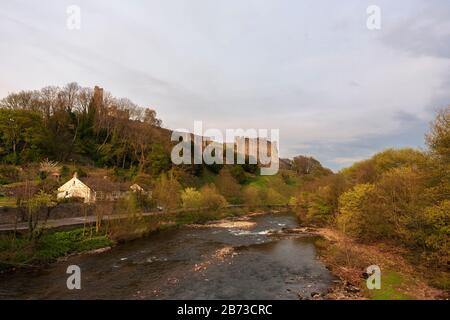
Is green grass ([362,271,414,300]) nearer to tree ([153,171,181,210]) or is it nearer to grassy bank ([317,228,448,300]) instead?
grassy bank ([317,228,448,300])

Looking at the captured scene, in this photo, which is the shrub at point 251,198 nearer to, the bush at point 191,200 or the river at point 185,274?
the bush at point 191,200

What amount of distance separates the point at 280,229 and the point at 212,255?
21.4 metres

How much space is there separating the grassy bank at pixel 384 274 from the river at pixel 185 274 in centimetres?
133

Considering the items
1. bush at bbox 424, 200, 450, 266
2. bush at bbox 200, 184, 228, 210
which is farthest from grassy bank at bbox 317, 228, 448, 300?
bush at bbox 200, 184, 228, 210

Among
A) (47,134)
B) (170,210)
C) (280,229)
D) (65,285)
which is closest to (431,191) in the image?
(65,285)

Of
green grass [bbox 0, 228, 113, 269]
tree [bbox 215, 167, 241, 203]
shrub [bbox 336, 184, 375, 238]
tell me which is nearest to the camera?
green grass [bbox 0, 228, 113, 269]

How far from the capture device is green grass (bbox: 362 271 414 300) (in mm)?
17500

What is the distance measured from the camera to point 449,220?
1942cm

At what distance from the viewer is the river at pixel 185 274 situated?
1906 cm

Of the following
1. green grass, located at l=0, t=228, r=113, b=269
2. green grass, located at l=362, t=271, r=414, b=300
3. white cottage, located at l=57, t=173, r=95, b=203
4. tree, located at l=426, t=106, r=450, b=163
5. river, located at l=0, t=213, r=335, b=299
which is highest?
tree, located at l=426, t=106, r=450, b=163

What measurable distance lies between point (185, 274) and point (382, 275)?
1305cm

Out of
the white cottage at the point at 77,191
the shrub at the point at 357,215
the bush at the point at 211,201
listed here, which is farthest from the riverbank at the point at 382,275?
the bush at the point at 211,201

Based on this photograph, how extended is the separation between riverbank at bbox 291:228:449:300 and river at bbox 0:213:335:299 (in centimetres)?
112

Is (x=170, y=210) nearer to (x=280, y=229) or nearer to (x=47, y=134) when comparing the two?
(x=280, y=229)
